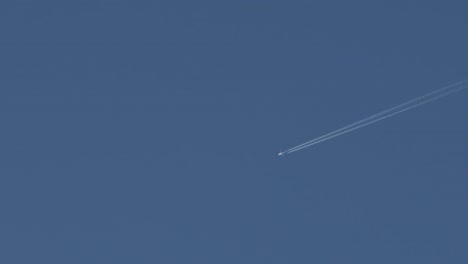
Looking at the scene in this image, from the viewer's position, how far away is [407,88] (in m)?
4.99

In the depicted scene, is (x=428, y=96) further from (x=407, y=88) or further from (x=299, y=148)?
(x=299, y=148)

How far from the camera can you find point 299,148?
4.88 metres

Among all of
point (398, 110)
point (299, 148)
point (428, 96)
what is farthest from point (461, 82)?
point (299, 148)

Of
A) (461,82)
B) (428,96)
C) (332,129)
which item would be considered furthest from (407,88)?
(332,129)

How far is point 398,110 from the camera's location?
4965 mm

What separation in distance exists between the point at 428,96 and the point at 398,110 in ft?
1.07

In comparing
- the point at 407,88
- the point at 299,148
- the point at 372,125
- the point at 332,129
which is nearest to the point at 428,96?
the point at 407,88

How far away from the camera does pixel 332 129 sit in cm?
493

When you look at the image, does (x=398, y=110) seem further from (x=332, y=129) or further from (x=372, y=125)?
(x=332, y=129)

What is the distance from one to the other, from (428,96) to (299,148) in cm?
137

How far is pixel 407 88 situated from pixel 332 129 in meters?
0.85

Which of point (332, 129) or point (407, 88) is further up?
point (407, 88)

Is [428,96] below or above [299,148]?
above

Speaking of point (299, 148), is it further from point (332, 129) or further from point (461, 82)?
point (461, 82)
